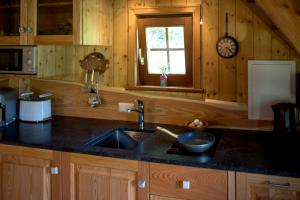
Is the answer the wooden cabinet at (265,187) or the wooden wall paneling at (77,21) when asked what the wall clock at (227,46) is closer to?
the wooden wall paneling at (77,21)

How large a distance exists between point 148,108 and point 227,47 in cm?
128

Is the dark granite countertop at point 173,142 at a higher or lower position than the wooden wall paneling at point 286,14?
lower

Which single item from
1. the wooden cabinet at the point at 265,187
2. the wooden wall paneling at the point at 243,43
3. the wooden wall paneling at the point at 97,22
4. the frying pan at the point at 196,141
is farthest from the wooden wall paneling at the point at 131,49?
the wooden cabinet at the point at 265,187

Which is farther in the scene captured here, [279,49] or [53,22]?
[279,49]

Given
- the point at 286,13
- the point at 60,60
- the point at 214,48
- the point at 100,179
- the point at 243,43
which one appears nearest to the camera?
the point at 286,13

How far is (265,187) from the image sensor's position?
151cm

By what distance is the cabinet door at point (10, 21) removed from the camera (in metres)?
2.37

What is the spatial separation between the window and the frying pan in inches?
65.0

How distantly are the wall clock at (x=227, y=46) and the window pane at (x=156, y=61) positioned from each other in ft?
2.28

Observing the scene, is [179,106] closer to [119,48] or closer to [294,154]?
[294,154]


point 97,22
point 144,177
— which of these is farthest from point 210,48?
point 144,177

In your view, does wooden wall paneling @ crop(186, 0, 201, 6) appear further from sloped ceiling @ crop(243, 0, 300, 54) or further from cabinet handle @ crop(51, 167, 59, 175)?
cabinet handle @ crop(51, 167, 59, 175)

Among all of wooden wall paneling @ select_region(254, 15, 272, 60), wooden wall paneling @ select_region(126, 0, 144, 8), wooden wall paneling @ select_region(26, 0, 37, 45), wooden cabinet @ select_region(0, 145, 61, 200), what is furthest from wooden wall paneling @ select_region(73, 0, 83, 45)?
wooden wall paneling @ select_region(254, 15, 272, 60)

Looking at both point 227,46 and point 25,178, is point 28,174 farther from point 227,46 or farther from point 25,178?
point 227,46
